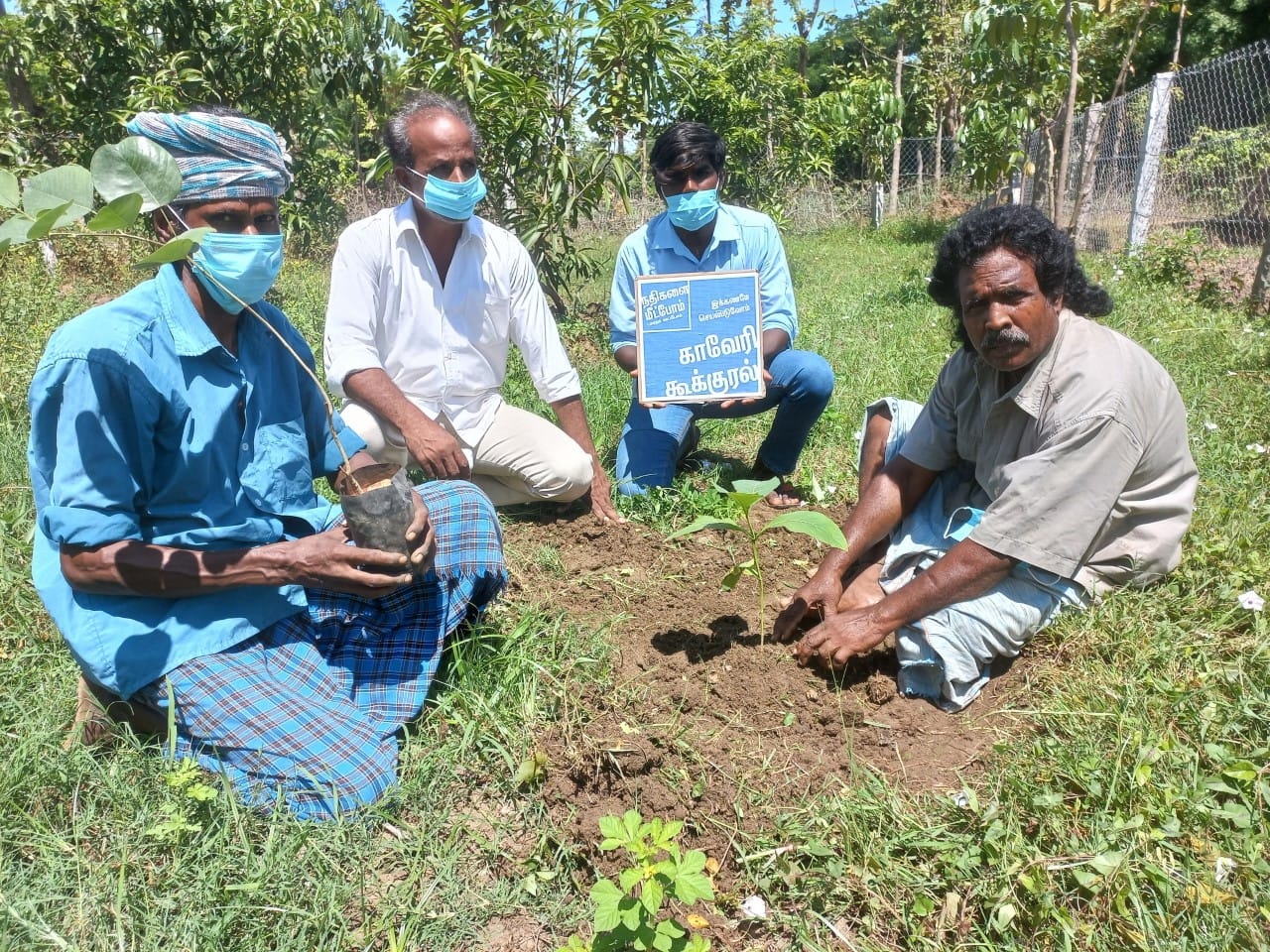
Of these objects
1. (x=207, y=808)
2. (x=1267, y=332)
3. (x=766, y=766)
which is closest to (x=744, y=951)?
(x=766, y=766)

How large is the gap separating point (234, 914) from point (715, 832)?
1026mm

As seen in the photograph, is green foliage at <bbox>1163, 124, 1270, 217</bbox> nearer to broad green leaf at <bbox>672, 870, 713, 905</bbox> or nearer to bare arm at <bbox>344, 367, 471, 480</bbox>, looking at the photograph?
bare arm at <bbox>344, 367, 471, 480</bbox>

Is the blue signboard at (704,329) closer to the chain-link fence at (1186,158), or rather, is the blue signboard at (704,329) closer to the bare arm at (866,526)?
the bare arm at (866,526)

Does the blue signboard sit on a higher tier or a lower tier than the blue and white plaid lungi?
higher

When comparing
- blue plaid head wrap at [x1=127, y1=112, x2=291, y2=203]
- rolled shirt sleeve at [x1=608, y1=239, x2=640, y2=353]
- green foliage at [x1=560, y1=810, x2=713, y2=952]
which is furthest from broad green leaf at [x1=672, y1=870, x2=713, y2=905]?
rolled shirt sleeve at [x1=608, y1=239, x2=640, y2=353]

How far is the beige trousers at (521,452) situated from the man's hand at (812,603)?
1.19 metres

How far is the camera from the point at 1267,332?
17.0 feet

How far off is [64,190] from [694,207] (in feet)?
8.68

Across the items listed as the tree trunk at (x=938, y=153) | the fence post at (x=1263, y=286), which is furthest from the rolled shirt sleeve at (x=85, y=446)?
the tree trunk at (x=938, y=153)

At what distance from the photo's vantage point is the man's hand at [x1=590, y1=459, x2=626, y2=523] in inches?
141

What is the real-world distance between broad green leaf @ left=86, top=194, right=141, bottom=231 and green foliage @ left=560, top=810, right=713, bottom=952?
4.47 ft

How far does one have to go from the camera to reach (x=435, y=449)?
3148 mm

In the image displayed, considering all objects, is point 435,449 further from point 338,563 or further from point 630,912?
point 630,912

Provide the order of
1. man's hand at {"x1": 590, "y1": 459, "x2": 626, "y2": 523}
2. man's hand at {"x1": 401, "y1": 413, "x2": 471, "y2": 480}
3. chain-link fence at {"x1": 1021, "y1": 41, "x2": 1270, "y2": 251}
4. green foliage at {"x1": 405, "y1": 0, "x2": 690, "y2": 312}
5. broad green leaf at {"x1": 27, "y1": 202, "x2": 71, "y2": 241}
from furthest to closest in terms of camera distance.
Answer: chain-link fence at {"x1": 1021, "y1": 41, "x2": 1270, "y2": 251} → green foliage at {"x1": 405, "y1": 0, "x2": 690, "y2": 312} → man's hand at {"x1": 590, "y1": 459, "x2": 626, "y2": 523} → man's hand at {"x1": 401, "y1": 413, "x2": 471, "y2": 480} → broad green leaf at {"x1": 27, "y1": 202, "x2": 71, "y2": 241}
